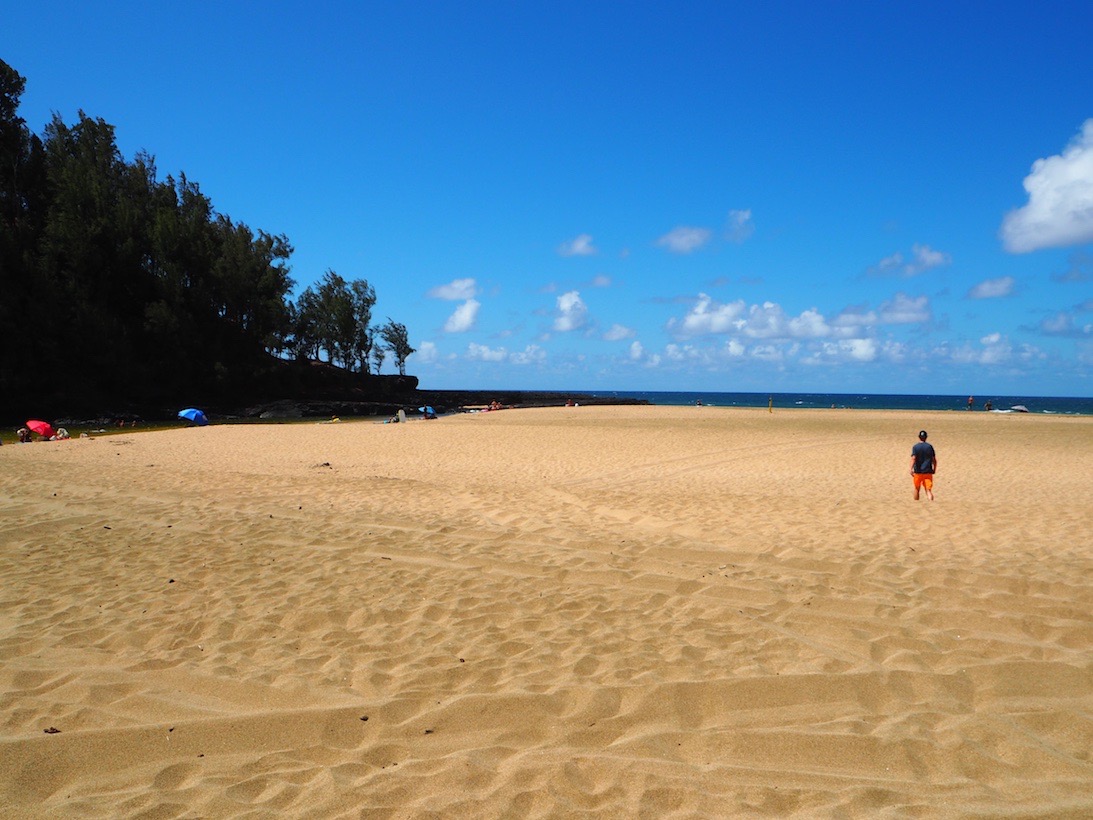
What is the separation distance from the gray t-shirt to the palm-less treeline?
5162cm

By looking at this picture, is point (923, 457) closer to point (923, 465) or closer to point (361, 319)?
point (923, 465)

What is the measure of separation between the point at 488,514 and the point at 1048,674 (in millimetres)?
6890

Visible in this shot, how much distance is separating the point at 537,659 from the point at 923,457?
10.6 meters

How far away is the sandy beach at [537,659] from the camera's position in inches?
126

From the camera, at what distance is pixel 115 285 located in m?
50.6

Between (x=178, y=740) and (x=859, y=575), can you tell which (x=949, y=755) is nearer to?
(x=859, y=575)

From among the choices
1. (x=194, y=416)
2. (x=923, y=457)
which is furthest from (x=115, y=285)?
(x=923, y=457)

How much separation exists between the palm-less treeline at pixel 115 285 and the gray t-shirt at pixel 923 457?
51621mm

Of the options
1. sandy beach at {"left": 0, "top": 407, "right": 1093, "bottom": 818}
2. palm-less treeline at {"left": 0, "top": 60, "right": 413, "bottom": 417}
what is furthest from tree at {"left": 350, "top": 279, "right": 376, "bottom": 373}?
sandy beach at {"left": 0, "top": 407, "right": 1093, "bottom": 818}

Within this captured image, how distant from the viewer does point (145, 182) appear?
2266 inches

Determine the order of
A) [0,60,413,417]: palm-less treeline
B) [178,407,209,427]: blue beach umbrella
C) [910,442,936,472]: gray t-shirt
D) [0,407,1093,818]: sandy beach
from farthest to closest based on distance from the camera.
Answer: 1. [0,60,413,417]: palm-less treeline
2. [178,407,209,427]: blue beach umbrella
3. [910,442,936,472]: gray t-shirt
4. [0,407,1093,818]: sandy beach

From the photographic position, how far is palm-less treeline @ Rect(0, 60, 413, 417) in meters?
43.6

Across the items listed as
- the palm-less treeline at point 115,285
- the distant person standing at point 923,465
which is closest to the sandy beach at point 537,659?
the distant person standing at point 923,465

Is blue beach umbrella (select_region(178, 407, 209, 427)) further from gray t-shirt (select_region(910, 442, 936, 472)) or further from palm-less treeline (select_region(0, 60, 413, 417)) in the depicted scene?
gray t-shirt (select_region(910, 442, 936, 472))
